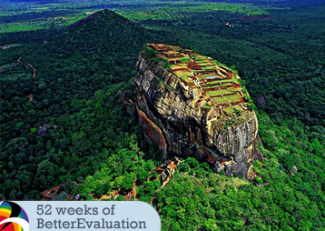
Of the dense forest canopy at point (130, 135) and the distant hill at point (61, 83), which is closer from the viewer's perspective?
the dense forest canopy at point (130, 135)

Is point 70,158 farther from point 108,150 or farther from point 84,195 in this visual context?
point 84,195

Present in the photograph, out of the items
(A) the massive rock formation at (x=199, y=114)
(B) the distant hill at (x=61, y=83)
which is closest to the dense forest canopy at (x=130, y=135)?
(B) the distant hill at (x=61, y=83)

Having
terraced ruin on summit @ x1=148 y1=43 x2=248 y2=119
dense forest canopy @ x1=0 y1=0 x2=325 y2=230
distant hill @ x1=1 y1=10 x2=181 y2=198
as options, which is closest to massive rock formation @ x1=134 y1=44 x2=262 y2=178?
terraced ruin on summit @ x1=148 y1=43 x2=248 y2=119

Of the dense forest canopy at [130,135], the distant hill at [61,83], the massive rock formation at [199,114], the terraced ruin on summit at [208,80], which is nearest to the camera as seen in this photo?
the dense forest canopy at [130,135]

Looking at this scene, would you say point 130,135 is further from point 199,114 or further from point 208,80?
point 208,80

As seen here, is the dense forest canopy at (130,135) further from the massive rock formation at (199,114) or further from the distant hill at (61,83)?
the massive rock formation at (199,114)

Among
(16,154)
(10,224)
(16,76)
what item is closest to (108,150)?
(16,154)
